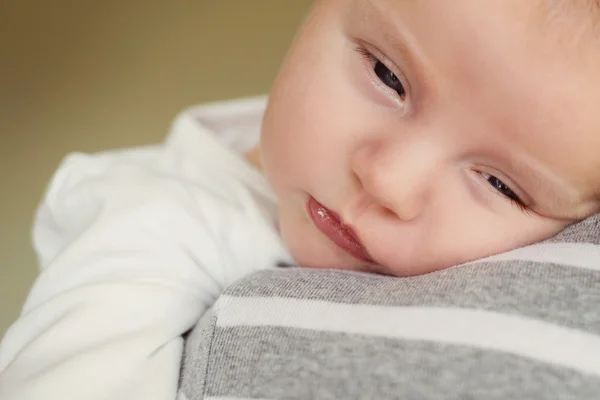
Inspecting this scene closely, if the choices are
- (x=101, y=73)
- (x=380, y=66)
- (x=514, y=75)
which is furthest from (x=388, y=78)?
(x=101, y=73)

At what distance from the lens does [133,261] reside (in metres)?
0.60

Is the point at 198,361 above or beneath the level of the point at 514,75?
beneath

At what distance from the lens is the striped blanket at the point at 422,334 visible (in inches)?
15.3

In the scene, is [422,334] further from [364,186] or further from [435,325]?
[364,186]

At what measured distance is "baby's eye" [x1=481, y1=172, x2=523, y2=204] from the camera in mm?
538

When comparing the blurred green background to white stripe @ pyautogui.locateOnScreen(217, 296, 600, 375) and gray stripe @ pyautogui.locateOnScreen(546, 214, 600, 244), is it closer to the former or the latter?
white stripe @ pyautogui.locateOnScreen(217, 296, 600, 375)

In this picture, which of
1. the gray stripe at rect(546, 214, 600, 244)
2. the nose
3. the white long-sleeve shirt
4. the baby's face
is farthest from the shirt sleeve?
the gray stripe at rect(546, 214, 600, 244)

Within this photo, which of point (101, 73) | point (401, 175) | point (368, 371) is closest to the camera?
point (368, 371)

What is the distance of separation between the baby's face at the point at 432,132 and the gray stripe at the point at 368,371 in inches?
5.6

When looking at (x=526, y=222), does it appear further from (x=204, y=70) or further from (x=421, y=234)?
(x=204, y=70)

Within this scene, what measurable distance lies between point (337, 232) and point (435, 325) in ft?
0.59

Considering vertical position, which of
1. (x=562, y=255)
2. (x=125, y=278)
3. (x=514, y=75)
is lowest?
(x=125, y=278)

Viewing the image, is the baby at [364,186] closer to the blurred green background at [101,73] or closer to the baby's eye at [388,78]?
the baby's eye at [388,78]

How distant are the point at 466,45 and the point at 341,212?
0.59 feet
